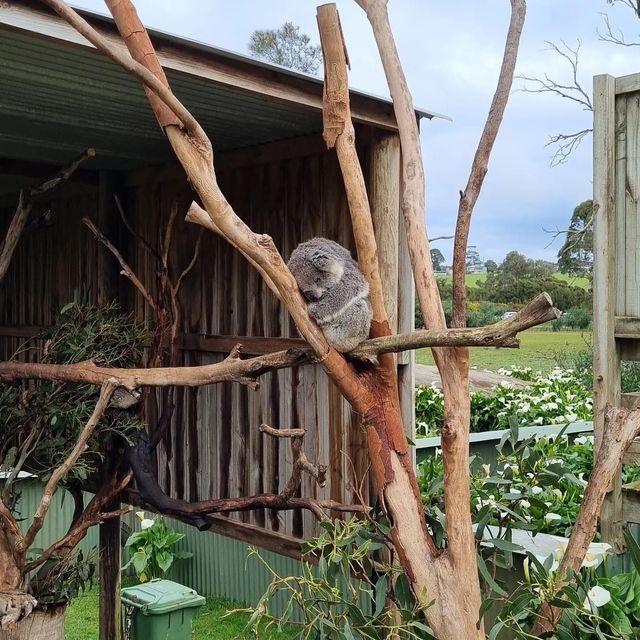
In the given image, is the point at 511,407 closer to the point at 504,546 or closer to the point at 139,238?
the point at 139,238

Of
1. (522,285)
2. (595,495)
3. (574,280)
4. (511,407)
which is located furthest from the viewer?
(522,285)

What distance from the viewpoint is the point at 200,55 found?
204cm

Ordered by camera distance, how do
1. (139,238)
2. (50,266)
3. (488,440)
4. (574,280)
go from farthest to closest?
(574,280) < (488,440) < (50,266) < (139,238)

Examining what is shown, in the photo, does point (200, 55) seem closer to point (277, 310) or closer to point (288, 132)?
point (288, 132)

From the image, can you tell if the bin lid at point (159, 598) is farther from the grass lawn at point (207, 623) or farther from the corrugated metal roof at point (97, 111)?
the corrugated metal roof at point (97, 111)

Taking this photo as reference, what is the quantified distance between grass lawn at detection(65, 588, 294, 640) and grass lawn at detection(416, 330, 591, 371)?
6411mm

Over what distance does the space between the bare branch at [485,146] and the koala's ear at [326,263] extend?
31cm

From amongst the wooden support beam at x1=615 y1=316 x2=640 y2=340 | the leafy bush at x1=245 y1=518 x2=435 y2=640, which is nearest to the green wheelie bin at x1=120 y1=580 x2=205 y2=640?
the leafy bush at x1=245 y1=518 x2=435 y2=640

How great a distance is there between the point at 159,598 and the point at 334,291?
6.06 ft

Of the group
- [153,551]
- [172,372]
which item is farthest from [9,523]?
[153,551]

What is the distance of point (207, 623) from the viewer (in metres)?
3.71

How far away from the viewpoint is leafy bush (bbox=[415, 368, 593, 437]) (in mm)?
5223

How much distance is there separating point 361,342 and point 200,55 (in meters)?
1.01

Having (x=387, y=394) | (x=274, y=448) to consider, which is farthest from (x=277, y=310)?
(x=387, y=394)
